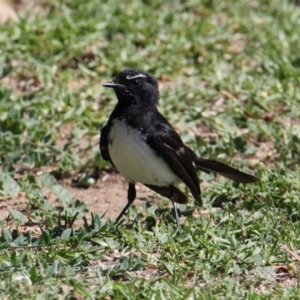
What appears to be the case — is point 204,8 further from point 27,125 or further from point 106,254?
point 106,254

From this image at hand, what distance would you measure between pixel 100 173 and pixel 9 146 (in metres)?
0.95

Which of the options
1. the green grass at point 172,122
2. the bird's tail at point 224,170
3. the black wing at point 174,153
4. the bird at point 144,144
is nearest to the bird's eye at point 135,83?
the bird at point 144,144

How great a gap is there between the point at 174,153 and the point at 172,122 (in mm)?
2271

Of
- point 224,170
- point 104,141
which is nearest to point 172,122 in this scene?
point 224,170

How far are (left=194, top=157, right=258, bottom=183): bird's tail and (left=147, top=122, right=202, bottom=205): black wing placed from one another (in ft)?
1.10

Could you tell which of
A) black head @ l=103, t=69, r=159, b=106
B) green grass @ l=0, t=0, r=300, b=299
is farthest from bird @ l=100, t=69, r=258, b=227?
green grass @ l=0, t=0, r=300, b=299

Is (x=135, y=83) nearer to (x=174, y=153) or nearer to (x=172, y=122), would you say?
(x=174, y=153)

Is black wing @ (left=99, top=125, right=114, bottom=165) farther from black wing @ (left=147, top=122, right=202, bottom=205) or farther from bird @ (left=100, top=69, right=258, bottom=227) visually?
black wing @ (left=147, top=122, right=202, bottom=205)

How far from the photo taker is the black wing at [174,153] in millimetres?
7207

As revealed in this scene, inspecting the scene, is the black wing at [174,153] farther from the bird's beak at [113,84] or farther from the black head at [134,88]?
the bird's beak at [113,84]

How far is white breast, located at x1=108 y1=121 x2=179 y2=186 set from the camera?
7.08 m

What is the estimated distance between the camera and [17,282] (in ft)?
18.9

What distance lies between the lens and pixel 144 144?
7.13 m

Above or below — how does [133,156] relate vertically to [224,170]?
above
